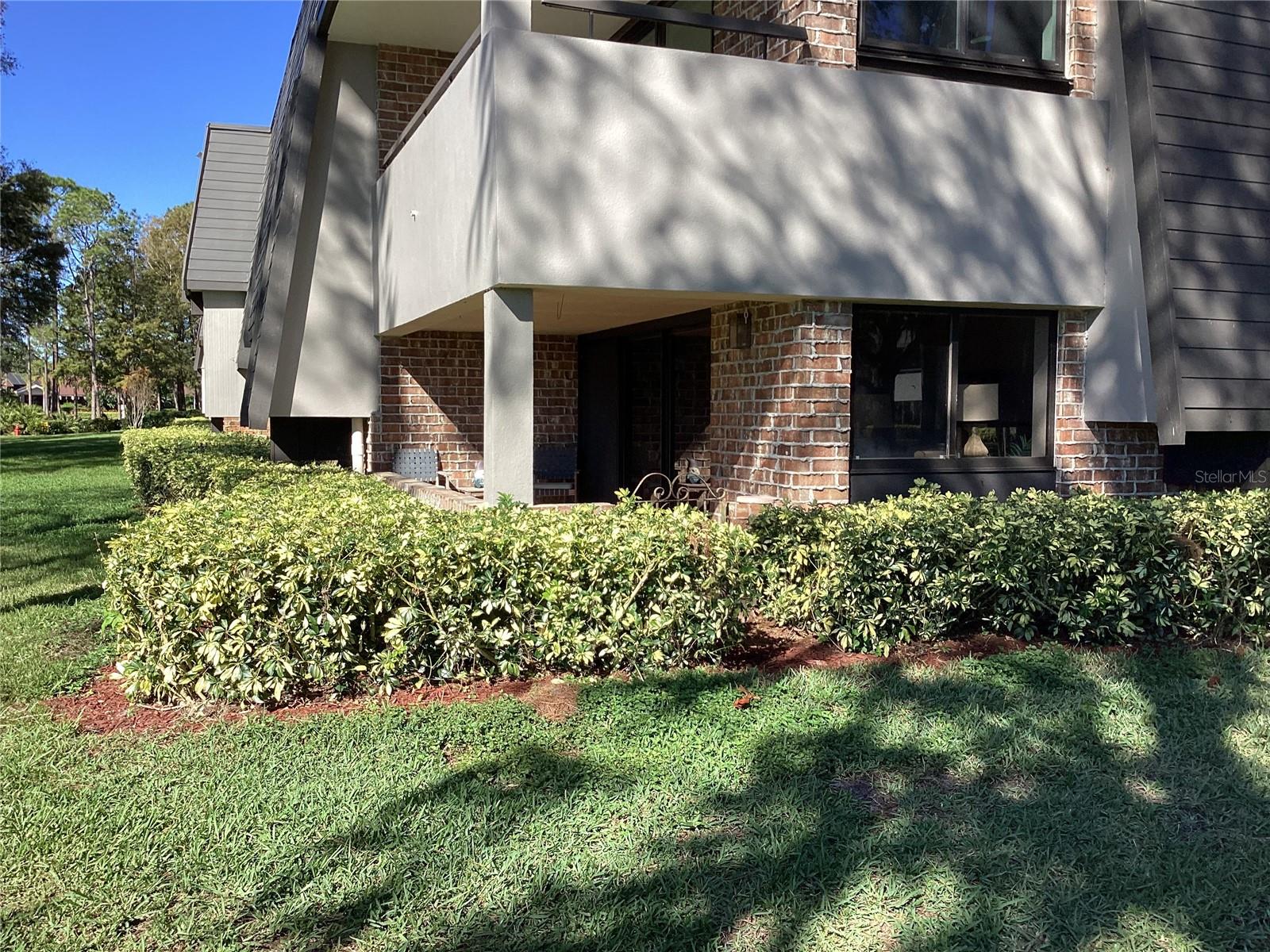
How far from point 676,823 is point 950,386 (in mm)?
5234

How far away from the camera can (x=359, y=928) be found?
311cm

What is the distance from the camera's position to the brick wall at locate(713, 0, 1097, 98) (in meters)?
7.34

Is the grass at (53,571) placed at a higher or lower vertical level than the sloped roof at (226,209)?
lower

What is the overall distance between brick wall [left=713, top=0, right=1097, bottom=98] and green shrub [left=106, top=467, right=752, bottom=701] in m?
3.93

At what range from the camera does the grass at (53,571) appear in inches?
236

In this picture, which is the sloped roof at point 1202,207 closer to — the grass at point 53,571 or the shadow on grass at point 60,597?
the grass at point 53,571

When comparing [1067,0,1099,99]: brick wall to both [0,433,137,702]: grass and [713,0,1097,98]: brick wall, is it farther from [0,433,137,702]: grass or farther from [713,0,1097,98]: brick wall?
[0,433,137,702]: grass

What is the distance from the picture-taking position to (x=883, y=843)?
140 inches

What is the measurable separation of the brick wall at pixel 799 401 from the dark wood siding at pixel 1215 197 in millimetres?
2599

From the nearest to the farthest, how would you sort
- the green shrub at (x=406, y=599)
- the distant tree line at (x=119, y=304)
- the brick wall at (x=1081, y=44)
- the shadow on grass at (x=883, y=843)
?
the shadow on grass at (x=883, y=843)
the green shrub at (x=406, y=599)
the brick wall at (x=1081, y=44)
the distant tree line at (x=119, y=304)

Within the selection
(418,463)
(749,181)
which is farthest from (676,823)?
(418,463)

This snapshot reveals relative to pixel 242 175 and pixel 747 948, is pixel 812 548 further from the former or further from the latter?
pixel 242 175

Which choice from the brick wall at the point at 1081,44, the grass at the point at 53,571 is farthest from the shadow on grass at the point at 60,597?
the brick wall at the point at 1081,44

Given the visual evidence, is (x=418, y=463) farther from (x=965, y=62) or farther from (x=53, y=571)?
(x=965, y=62)
